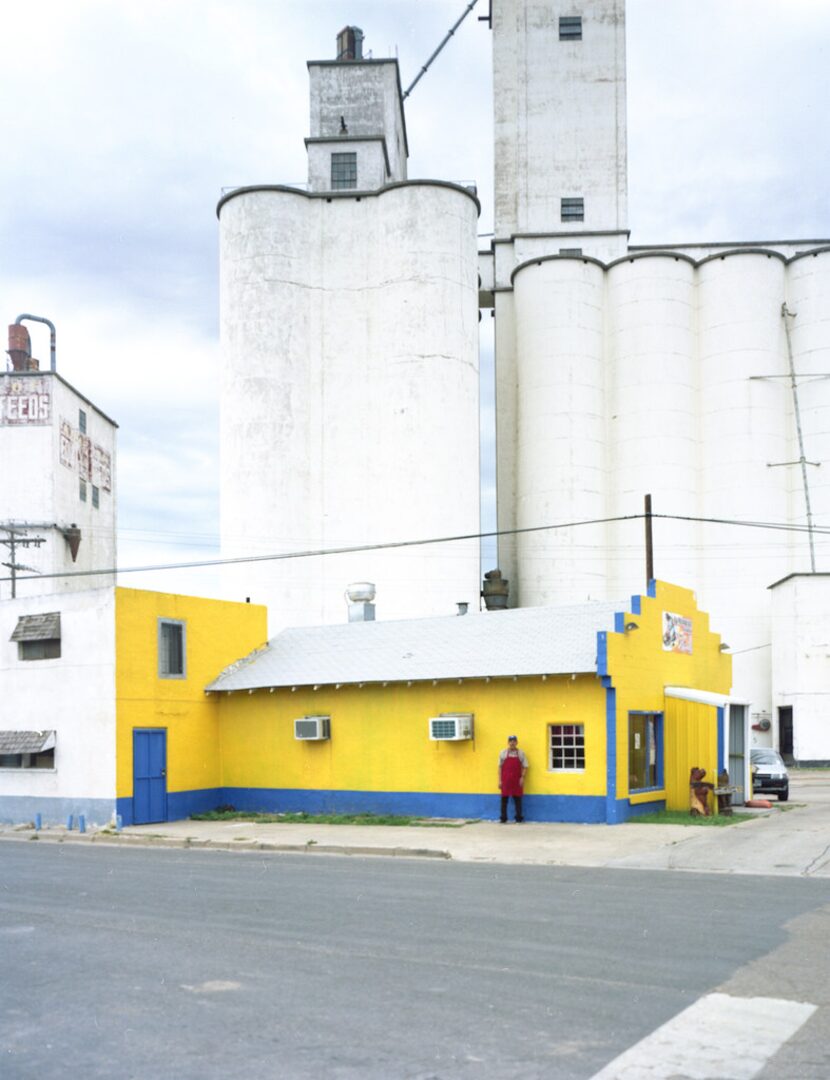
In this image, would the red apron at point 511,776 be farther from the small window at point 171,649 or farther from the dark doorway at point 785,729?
the dark doorway at point 785,729

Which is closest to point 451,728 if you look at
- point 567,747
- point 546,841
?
point 567,747

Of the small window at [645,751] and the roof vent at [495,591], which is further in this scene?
the roof vent at [495,591]

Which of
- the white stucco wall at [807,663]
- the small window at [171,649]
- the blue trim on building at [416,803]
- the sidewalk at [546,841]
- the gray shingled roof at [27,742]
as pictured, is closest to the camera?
the sidewalk at [546,841]

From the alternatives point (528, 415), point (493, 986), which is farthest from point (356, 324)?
point (493, 986)

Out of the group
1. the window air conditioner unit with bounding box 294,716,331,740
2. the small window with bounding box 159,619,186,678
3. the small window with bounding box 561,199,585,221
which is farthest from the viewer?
the small window with bounding box 561,199,585,221

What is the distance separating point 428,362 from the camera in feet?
165

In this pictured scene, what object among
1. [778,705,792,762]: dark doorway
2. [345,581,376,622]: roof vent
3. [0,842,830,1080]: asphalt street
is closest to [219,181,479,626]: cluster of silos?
[778,705,792,762]: dark doorway

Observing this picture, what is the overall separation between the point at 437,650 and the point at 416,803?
3.30 meters

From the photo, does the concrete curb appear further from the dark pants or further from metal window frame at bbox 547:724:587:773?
metal window frame at bbox 547:724:587:773

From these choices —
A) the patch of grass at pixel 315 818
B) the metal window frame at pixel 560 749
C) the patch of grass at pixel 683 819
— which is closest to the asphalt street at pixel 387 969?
the patch of grass at pixel 683 819

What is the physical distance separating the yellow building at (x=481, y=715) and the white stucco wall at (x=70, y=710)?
10.8 ft

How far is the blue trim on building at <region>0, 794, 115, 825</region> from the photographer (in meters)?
24.6

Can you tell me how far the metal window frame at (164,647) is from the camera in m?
26.1

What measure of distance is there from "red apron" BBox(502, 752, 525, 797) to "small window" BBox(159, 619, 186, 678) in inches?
317
